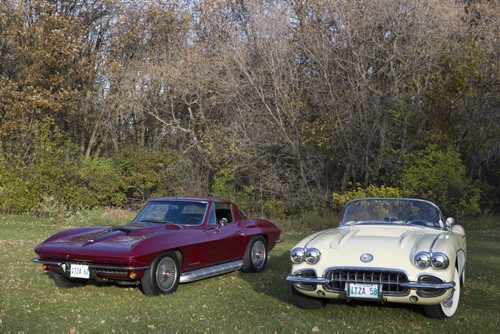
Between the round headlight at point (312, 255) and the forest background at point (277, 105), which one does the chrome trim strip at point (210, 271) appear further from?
the forest background at point (277, 105)

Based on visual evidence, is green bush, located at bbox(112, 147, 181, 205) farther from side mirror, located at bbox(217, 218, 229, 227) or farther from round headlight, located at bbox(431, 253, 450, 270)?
round headlight, located at bbox(431, 253, 450, 270)

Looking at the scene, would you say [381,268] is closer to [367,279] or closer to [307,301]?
[367,279]

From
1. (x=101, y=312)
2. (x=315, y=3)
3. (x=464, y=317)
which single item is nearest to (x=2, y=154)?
(x=315, y=3)

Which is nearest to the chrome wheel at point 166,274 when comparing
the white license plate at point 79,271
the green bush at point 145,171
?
the white license plate at point 79,271

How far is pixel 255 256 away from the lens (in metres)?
10.4

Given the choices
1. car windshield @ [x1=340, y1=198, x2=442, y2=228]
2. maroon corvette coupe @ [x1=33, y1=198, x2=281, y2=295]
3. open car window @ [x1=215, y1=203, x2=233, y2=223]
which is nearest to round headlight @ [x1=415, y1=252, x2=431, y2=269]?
car windshield @ [x1=340, y1=198, x2=442, y2=228]

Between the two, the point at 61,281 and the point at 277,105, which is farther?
the point at 277,105

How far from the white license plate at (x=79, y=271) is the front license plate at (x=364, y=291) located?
3362mm

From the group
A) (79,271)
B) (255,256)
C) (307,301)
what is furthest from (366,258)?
(255,256)

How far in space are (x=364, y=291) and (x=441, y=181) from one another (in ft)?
53.6

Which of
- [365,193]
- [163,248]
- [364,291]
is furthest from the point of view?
[365,193]

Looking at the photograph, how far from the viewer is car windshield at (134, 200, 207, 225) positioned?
942 centimetres

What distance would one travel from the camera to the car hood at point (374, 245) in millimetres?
6688

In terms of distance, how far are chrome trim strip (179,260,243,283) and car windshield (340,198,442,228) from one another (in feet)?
6.52
